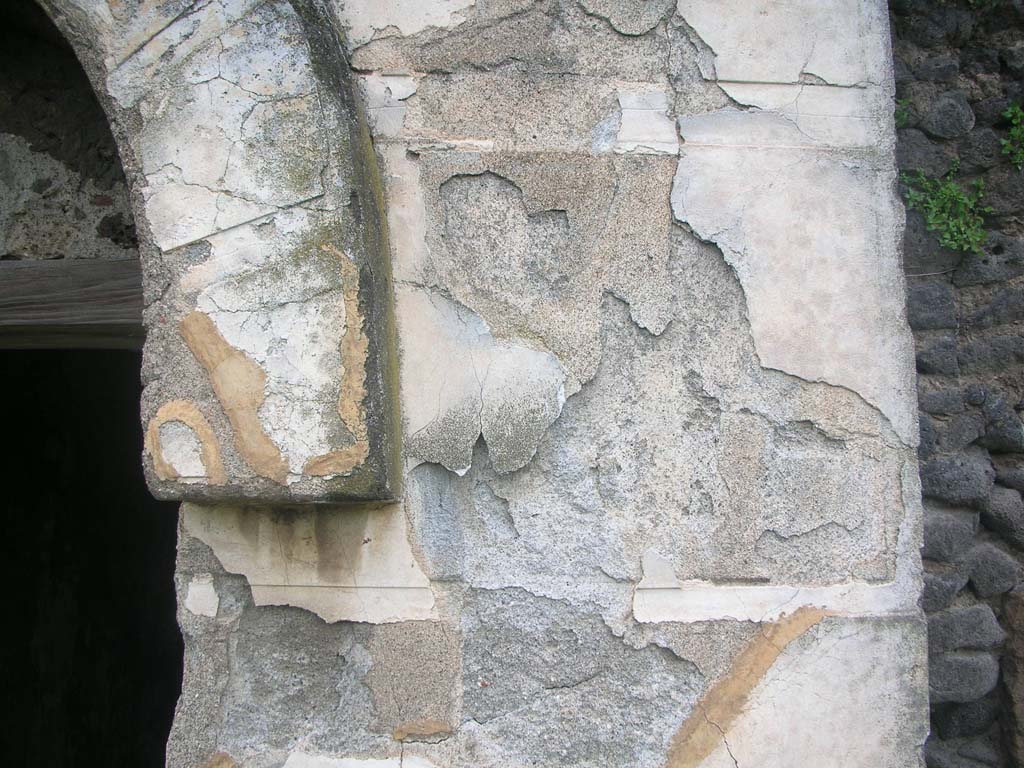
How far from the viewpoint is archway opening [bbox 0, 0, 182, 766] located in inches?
69.9

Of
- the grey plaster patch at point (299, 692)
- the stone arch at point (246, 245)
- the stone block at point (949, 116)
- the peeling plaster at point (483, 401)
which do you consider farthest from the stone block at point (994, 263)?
the grey plaster patch at point (299, 692)

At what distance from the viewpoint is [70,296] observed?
1.75 meters

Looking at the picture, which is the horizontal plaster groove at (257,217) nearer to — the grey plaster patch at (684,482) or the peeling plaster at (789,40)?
the grey plaster patch at (684,482)

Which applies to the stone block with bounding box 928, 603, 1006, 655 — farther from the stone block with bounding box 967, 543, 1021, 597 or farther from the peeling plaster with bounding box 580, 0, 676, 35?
the peeling plaster with bounding box 580, 0, 676, 35

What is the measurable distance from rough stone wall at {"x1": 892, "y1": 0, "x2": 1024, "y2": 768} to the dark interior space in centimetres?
313

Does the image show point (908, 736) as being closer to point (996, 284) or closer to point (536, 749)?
point (536, 749)

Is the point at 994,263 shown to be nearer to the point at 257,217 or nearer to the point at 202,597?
the point at 257,217

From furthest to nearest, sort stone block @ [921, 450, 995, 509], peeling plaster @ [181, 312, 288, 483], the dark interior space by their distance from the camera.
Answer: the dark interior space, stone block @ [921, 450, 995, 509], peeling plaster @ [181, 312, 288, 483]

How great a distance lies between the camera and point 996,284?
7.13ft

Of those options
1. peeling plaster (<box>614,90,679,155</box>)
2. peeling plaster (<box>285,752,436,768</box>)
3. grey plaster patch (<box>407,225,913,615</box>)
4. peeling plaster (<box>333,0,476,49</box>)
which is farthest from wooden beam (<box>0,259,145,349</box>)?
peeling plaster (<box>614,90,679,155</box>)

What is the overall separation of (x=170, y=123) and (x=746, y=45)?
39.1 inches

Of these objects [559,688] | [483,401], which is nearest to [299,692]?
[559,688]

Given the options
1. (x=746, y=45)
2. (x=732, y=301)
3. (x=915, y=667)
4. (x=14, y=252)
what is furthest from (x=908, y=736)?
(x=14, y=252)

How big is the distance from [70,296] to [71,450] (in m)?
2.04
